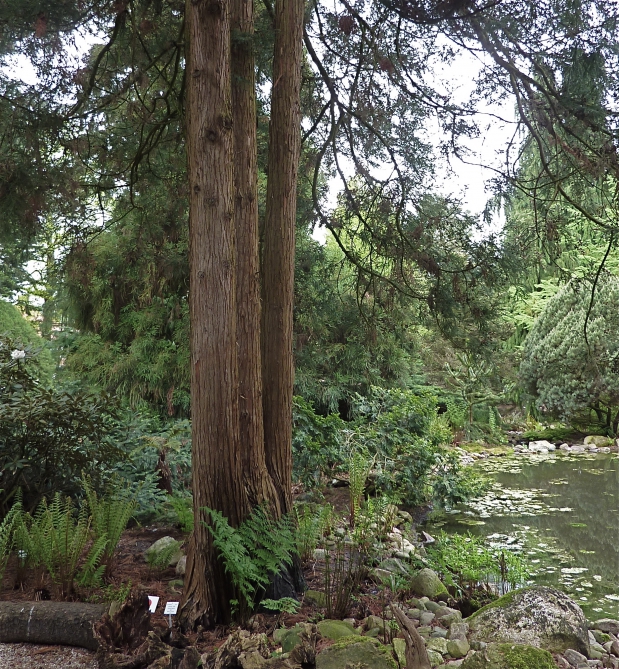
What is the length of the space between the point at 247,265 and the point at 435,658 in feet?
7.79

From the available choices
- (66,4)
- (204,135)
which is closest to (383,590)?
(204,135)

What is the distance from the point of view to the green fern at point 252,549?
3.12 meters

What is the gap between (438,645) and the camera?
10.7 feet

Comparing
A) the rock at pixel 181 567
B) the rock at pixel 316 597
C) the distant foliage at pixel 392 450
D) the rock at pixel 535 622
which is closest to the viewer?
the rock at pixel 535 622

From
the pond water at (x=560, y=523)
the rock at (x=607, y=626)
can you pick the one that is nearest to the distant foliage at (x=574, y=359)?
the pond water at (x=560, y=523)

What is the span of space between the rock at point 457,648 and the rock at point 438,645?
2 centimetres

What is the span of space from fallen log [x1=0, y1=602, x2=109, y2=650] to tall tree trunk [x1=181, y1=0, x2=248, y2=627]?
49 cm

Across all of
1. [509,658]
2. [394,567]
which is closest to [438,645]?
[509,658]

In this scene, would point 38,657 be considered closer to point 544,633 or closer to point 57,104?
point 544,633

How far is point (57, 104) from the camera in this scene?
4.89 meters

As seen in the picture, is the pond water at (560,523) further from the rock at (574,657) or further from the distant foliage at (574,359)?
the distant foliage at (574,359)

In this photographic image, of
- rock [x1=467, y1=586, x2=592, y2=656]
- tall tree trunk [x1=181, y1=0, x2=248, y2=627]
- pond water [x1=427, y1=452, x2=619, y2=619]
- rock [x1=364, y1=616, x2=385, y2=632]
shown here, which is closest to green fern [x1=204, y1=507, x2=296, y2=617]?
tall tree trunk [x1=181, y1=0, x2=248, y2=627]

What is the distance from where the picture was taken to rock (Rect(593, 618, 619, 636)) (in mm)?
4004

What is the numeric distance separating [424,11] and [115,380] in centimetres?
561
